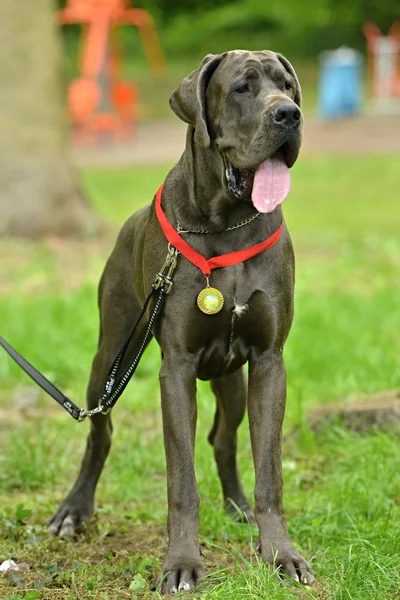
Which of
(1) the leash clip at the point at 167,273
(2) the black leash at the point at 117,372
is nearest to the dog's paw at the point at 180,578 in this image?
(2) the black leash at the point at 117,372

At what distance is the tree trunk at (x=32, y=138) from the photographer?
11094mm

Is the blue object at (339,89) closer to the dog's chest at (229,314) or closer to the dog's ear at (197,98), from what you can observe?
the dog's ear at (197,98)

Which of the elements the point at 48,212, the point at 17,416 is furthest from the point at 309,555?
the point at 48,212

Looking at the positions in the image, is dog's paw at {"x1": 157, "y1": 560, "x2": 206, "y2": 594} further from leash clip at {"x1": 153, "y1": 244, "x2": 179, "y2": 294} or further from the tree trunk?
the tree trunk

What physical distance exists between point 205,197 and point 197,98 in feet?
1.20

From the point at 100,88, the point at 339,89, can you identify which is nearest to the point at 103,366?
the point at 100,88

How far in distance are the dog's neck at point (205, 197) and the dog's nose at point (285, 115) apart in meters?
0.32

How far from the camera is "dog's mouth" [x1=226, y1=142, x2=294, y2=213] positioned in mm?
3748

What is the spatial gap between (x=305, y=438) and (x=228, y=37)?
3412 cm

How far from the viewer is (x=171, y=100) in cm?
407

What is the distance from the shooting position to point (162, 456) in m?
5.67

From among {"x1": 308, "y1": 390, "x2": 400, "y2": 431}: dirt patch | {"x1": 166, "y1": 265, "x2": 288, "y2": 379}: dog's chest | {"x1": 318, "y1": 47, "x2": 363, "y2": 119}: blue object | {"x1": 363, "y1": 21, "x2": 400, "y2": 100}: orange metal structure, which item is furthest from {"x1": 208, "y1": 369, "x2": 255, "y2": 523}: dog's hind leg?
{"x1": 363, "y1": 21, "x2": 400, "y2": 100}: orange metal structure

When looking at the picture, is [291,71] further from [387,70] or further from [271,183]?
[387,70]

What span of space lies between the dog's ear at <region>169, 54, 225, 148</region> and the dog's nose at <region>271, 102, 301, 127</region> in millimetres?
299
